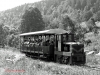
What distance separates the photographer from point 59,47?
50.5 ft

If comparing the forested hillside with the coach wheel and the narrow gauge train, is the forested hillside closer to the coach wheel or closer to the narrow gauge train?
the narrow gauge train

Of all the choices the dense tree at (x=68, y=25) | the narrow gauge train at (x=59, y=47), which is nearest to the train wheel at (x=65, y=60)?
the narrow gauge train at (x=59, y=47)

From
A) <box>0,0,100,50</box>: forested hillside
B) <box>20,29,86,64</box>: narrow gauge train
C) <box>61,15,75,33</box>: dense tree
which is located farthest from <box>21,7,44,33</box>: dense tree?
<box>0,0,100,50</box>: forested hillside

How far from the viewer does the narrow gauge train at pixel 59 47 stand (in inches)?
558

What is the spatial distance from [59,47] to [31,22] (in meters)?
31.2

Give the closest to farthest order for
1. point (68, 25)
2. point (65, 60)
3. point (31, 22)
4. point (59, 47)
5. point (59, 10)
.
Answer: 1. point (65, 60)
2. point (59, 47)
3. point (68, 25)
4. point (31, 22)
5. point (59, 10)

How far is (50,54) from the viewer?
16.5 meters

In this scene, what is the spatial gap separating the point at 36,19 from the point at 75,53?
3332cm

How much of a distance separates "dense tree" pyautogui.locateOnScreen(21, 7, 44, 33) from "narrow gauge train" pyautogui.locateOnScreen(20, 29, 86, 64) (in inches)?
1012

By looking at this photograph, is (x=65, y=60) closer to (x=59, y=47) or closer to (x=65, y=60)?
(x=65, y=60)

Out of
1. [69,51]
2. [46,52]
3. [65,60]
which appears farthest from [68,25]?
[65,60]

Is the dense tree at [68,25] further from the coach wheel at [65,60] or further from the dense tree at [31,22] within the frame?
the coach wheel at [65,60]

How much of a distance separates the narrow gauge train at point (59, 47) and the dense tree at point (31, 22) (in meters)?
25.7

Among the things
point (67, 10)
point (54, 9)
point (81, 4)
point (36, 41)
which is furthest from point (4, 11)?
point (36, 41)
